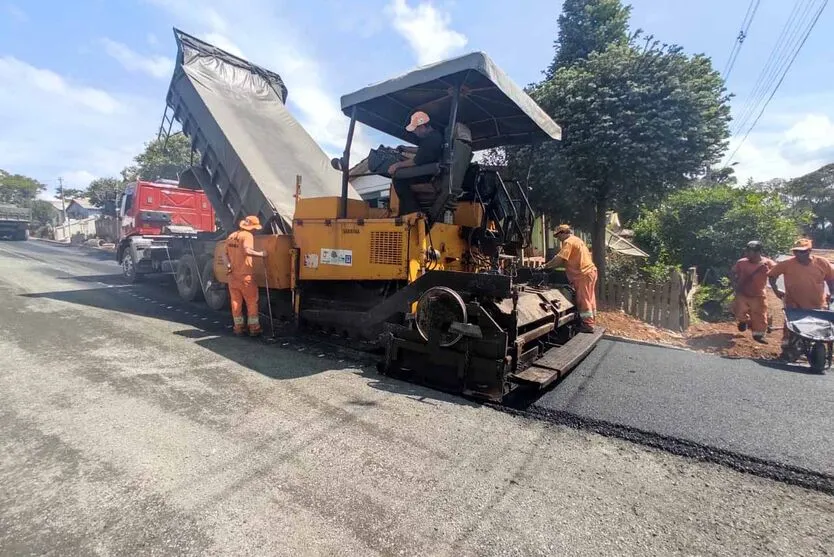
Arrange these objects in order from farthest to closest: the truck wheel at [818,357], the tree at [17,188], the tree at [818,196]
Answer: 1. the tree at [17,188]
2. the tree at [818,196]
3. the truck wheel at [818,357]

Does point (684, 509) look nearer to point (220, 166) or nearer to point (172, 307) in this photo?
point (220, 166)

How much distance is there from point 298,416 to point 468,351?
1443 millimetres

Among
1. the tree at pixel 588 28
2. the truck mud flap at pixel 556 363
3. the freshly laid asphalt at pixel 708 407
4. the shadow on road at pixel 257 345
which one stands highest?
the tree at pixel 588 28

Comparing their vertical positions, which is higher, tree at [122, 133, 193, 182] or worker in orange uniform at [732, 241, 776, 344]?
tree at [122, 133, 193, 182]

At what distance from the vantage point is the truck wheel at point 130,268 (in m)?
9.91

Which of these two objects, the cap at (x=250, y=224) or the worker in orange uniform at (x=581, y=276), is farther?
the cap at (x=250, y=224)

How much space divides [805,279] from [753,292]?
94 cm

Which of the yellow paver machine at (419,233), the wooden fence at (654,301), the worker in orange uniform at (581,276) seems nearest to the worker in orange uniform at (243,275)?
the yellow paver machine at (419,233)

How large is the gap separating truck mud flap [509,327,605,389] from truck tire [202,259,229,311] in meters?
5.30

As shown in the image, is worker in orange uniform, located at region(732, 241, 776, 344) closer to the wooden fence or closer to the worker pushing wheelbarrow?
the worker pushing wheelbarrow

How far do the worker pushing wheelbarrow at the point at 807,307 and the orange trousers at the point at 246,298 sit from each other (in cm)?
661

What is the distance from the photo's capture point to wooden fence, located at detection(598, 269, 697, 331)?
7196mm

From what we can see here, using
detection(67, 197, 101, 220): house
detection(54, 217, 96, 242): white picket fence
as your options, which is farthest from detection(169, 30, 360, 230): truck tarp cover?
detection(67, 197, 101, 220): house

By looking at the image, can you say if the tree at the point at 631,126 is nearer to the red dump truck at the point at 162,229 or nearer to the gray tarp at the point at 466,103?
the gray tarp at the point at 466,103
